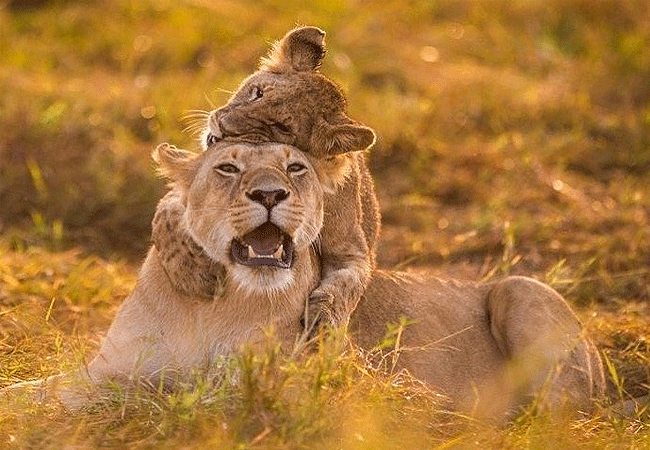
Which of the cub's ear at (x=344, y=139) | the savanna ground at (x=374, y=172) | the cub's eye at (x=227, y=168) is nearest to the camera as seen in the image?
the savanna ground at (x=374, y=172)

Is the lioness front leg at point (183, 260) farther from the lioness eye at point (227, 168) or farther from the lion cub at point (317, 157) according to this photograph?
the lioness eye at point (227, 168)

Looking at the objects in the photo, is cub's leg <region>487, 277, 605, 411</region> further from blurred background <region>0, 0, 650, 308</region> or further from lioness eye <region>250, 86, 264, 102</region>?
lioness eye <region>250, 86, 264, 102</region>

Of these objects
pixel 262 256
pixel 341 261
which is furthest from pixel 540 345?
pixel 262 256

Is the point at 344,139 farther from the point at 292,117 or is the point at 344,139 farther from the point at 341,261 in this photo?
the point at 341,261

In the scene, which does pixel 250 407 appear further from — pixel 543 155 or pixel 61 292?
pixel 543 155

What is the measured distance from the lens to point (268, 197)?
4.32 metres

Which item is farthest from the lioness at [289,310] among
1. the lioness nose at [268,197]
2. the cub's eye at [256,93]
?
the cub's eye at [256,93]

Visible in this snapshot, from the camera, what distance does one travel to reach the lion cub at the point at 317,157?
4.71 meters

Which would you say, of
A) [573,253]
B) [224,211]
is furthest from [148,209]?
[224,211]

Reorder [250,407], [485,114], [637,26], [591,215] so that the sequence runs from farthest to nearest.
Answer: [637,26], [485,114], [591,215], [250,407]

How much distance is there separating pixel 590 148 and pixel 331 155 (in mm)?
4842

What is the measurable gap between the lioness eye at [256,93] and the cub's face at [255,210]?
0.52m

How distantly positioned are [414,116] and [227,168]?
16.7ft

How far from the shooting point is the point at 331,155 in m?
4.84
